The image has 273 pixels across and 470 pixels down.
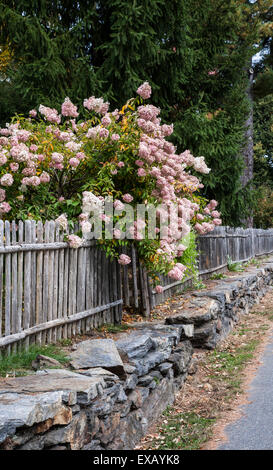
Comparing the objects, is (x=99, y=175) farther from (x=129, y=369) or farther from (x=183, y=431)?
(x=183, y=431)

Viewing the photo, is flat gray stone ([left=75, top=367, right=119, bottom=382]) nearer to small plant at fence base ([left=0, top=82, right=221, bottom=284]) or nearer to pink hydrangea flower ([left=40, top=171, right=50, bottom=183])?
small plant at fence base ([left=0, top=82, right=221, bottom=284])

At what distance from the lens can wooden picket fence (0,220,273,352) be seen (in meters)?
5.01

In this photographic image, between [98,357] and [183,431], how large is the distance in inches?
47.0

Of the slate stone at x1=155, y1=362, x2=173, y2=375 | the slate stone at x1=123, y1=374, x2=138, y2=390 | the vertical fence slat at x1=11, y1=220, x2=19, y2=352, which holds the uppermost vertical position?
the vertical fence slat at x1=11, y1=220, x2=19, y2=352

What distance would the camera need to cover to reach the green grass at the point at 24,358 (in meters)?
4.37

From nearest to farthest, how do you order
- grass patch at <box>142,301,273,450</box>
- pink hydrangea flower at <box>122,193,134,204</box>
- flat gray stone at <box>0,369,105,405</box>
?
1. flat gray stone at <box>0,369,105,405</box>
2. grass patch at <box>142,301,273,450</box>
3. pink hydrangea flower at <box>122,193,134,204</box>

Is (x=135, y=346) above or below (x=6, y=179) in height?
below

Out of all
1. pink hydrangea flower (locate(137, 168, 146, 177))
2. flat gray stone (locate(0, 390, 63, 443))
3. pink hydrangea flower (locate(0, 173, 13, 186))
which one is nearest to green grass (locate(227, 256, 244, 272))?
pink hydrangea flower (locate(137, 168, 146, 177))

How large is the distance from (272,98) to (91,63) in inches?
815

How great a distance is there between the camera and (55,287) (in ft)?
19.1

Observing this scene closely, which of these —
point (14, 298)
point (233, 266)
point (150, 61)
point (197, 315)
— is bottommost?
point (197, 315)

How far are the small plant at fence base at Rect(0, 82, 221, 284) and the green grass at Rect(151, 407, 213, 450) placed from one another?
6.81 ft

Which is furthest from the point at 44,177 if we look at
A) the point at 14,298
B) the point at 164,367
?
the point at 164,367
